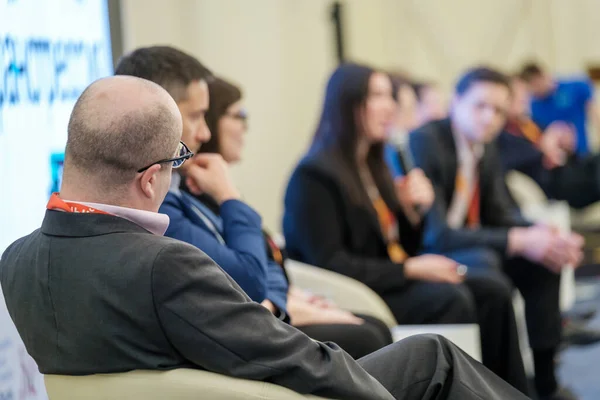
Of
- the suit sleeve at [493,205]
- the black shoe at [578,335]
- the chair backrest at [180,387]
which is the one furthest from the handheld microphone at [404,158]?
the chair backrest at [180,387]

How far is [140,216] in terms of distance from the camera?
1604 mm

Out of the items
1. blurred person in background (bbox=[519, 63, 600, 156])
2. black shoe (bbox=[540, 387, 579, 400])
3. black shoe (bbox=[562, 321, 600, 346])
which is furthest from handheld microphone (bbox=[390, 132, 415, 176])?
blurred person in background (bbox=[519, 63, 600, 156])

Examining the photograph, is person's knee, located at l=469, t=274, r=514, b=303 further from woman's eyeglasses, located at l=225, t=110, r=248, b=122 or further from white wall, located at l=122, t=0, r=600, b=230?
white wall, located at l=122, t=0, r=600, b=230

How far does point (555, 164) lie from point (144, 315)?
405cm

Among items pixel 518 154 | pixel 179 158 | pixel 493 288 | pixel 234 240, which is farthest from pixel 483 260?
pixel 179 158

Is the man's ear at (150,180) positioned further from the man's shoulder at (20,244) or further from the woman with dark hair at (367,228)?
the woman with dark hair at (367,228)

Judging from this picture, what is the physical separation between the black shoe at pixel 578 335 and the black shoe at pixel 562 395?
761 mm

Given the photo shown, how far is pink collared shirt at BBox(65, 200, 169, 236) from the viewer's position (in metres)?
1.58

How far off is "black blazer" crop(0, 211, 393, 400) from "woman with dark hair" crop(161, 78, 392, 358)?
19.4 inches

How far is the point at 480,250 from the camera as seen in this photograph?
3672 millimetres

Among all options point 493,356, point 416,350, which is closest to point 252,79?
point 493,356

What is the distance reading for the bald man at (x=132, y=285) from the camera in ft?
4.86

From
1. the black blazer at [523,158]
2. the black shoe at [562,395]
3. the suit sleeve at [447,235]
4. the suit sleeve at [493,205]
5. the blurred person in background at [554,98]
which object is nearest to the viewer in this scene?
the black shoe at [562,395]

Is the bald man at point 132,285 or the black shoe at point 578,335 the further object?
the black shoe at point 578,335
